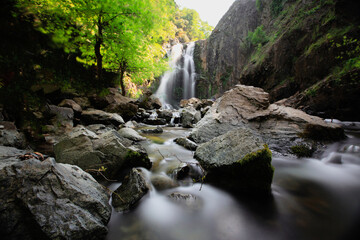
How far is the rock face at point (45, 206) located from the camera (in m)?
1.31

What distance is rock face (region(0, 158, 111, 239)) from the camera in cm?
131

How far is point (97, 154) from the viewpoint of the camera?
9.18ft

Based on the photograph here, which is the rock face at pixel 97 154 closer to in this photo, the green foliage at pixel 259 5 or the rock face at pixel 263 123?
the rock face at pixel 263 123

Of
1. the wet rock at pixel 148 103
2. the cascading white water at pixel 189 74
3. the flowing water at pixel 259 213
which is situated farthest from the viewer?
the cascading white water at pixel 189 74

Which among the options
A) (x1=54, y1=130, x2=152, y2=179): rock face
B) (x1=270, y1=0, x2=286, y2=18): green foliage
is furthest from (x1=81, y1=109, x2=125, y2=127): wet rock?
(x1=270, y1=0, x2=286, y2=18): green foliage

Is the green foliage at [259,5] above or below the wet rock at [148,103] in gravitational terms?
above

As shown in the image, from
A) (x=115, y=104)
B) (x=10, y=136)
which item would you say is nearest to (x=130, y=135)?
(x=10, y=136)

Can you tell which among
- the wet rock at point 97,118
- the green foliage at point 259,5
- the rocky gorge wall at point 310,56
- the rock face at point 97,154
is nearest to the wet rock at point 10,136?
the rock face at point 97,154

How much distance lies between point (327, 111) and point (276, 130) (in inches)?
201

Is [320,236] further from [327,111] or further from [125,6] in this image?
[327,111]

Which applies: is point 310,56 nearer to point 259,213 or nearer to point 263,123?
point 263,123

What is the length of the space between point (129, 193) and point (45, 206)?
1.03 meters

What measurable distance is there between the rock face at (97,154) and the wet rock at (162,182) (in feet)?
1.60

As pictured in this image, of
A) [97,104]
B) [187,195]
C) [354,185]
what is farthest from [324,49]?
[97,104]
